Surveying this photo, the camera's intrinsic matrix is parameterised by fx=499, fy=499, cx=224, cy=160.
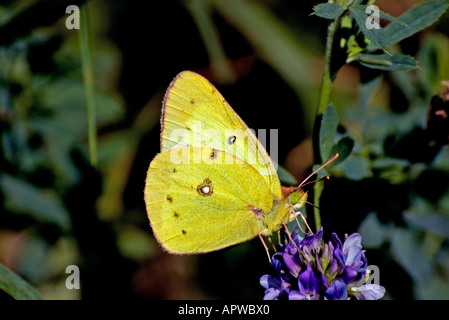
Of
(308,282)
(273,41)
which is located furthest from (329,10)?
(273,41)

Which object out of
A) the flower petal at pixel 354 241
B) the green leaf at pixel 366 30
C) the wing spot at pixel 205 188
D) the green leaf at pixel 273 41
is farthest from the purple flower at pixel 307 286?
the green leaf at pixel 273 41

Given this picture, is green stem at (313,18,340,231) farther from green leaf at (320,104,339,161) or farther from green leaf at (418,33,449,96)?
green leaf at (418,33,449,96)

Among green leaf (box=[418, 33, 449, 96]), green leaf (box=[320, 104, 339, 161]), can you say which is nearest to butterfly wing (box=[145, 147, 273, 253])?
green leaf (box=[320, 104, 339, 161])

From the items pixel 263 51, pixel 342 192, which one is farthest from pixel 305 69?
pixel 342 192

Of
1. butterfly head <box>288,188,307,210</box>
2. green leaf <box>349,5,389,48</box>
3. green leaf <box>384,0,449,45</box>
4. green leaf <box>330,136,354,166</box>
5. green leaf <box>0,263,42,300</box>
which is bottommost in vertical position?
green leaf <box>0,263,42,300</box>

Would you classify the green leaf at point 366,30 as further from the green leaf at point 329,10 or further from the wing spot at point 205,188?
the wing spot at point 205,188
